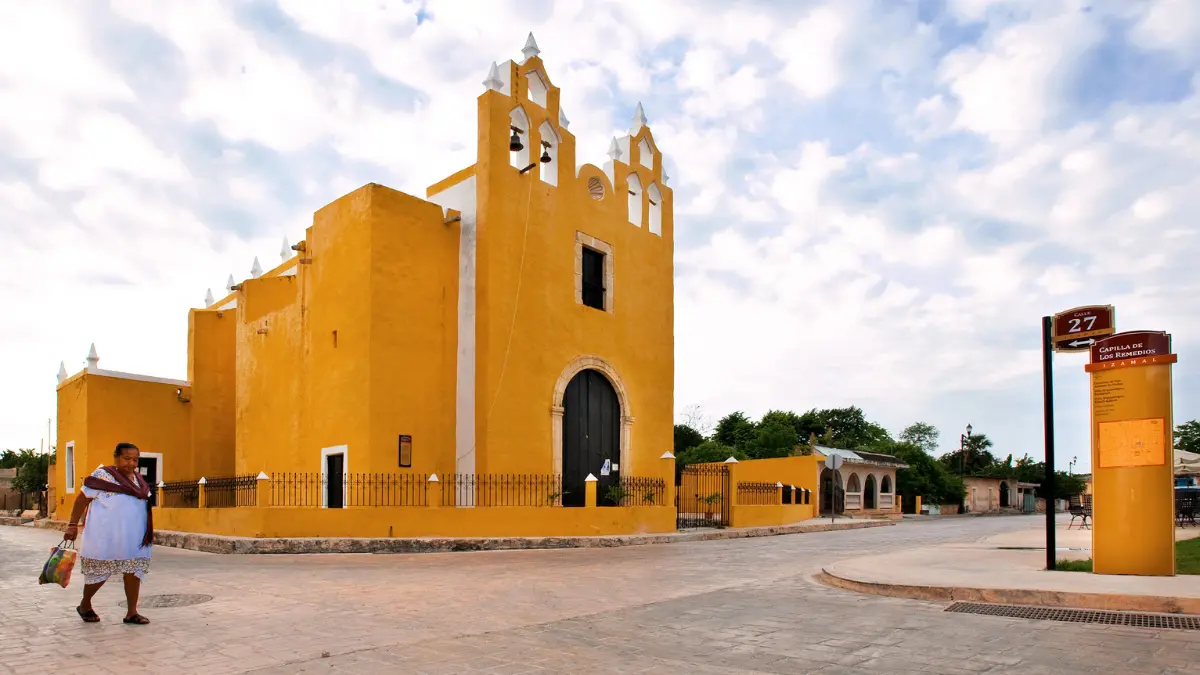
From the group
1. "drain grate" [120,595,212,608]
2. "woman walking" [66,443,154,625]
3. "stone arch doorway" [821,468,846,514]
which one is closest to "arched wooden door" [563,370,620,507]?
"drain grate" [120,595,212,608]

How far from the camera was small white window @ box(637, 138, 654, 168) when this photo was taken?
910 inches

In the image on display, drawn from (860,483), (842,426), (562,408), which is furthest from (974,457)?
(562,408)

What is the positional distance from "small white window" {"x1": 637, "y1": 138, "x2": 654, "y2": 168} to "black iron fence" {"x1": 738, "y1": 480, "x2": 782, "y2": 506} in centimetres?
909

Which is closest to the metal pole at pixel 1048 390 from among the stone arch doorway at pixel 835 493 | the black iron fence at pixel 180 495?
the black iron fence at pixel 180 495

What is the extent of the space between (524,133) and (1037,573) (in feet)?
46.3

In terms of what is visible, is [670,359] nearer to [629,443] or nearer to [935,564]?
[629,443]

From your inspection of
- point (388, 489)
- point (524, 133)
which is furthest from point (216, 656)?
point (524, 133)

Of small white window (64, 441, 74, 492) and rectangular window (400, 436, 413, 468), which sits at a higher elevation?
rectangular window (400, 436, 413, 468)

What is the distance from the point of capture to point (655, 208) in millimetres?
23531

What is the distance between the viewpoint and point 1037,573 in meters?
8.96

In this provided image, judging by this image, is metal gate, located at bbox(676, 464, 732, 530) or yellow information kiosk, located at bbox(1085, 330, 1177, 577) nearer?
yellow information kiosk, located at bbox(1085, 330, 1177, 577)

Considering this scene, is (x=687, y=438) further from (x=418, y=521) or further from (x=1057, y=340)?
(x=1057, y=340)

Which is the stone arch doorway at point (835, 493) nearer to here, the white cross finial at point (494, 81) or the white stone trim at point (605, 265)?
the white stone trim at point (605, 265)

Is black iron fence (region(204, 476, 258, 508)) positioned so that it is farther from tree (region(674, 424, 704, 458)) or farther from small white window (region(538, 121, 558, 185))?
tree (region(674, 424, 704, 458))
